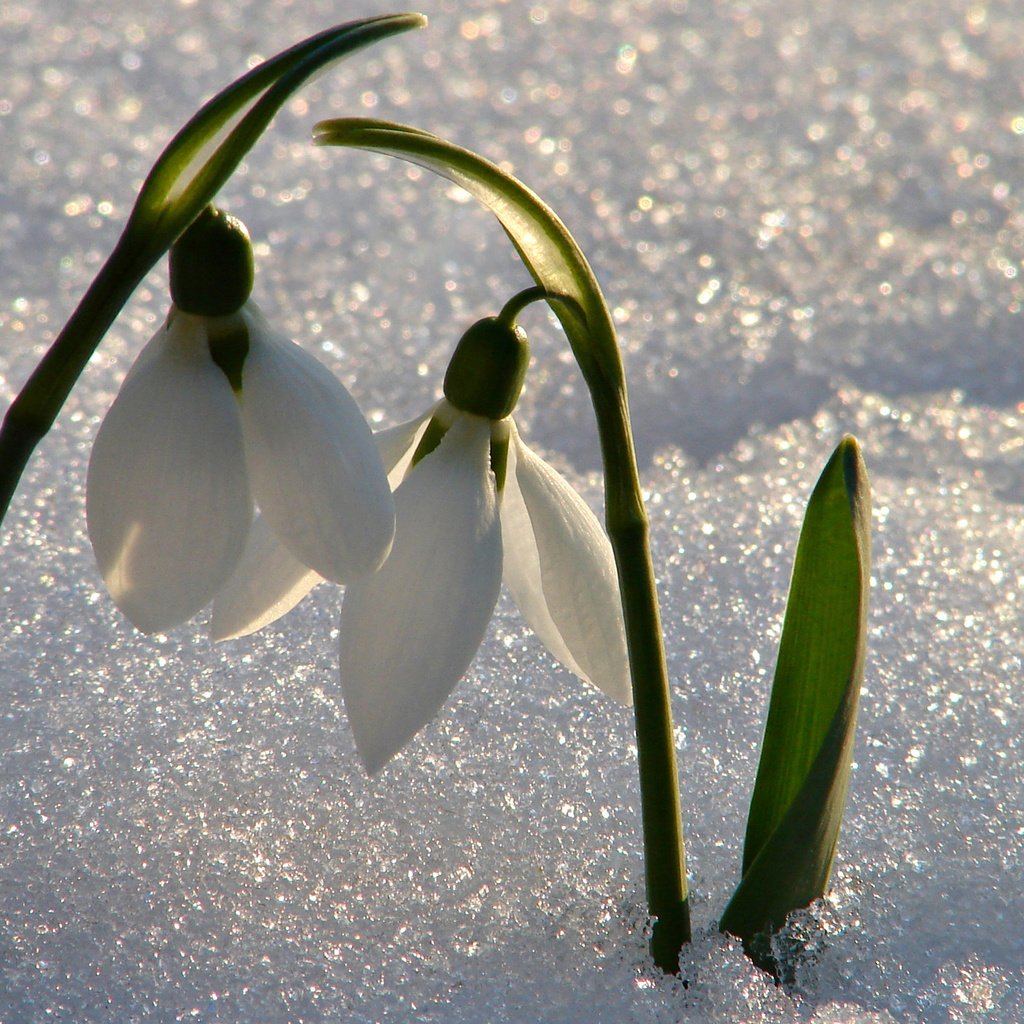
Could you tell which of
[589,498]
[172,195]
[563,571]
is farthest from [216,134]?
[589,498]

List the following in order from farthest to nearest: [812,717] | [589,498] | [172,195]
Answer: [589,498], [812,717], [172,195]

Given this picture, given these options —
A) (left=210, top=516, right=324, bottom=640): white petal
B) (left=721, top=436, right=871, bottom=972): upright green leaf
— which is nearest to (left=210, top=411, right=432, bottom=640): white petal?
(left=210, top=516, right=324, bottom=640): white petal

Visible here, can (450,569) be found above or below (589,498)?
above

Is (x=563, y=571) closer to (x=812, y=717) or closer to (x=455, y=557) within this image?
(x=455, y=557)

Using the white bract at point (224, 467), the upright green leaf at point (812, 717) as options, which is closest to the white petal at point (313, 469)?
the white bract at point (224, 467)

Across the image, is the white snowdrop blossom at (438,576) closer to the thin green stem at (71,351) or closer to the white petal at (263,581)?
the white petal at (263,581)

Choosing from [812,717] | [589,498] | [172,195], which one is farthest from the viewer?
[589,498]
